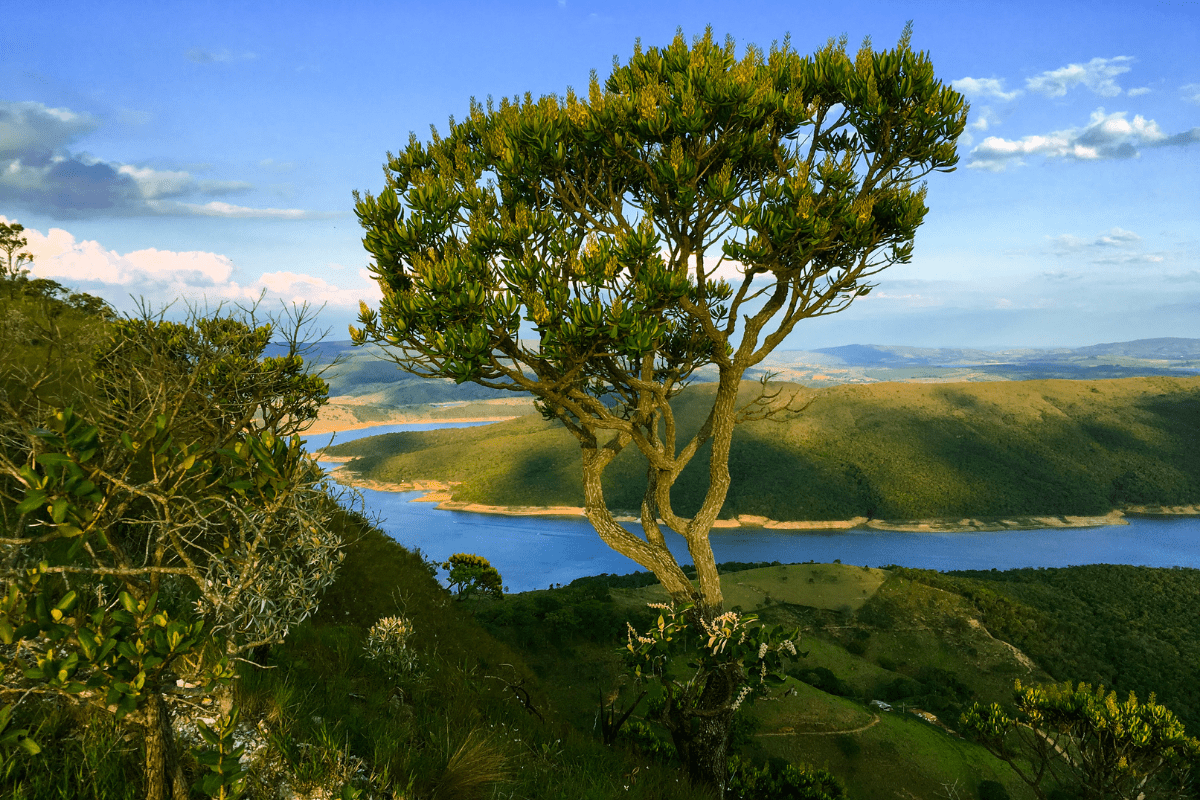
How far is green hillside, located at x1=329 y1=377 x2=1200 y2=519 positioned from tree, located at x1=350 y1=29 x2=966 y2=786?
73326 millimetres

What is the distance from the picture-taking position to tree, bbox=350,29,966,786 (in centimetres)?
734

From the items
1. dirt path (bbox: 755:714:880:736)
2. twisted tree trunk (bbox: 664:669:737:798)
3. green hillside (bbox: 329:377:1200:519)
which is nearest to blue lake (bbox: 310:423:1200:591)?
green hillside (bbox: 329:377:1200:519)

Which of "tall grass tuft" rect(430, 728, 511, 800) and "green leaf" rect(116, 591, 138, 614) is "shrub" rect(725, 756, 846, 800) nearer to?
"tall grass tuft" rect(430, 728, 511, 800)

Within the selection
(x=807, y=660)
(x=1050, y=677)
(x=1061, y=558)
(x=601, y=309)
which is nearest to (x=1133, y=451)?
(x=1061, y=558)

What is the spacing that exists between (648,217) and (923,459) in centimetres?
9749

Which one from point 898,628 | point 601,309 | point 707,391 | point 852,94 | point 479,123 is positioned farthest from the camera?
point 707,391

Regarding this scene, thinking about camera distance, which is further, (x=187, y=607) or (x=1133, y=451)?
(x=1133, y=451)

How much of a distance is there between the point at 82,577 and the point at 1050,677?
33041 millimetres

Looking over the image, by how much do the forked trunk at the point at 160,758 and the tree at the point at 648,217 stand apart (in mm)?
5020

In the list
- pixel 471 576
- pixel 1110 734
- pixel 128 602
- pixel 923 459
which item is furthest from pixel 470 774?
pixel 923 459

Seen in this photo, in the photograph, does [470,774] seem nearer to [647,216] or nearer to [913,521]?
[647,216]

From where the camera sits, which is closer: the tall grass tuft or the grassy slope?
the tall grass tuft

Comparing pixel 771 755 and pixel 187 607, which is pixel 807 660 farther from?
pixel 187 607

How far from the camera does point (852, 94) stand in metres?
7.84
